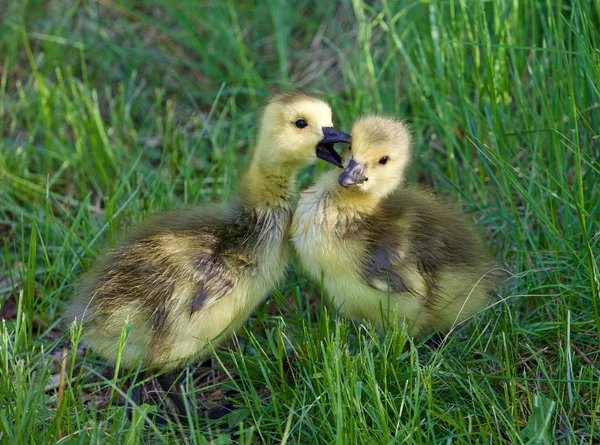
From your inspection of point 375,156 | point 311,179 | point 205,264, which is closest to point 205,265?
point 205,264

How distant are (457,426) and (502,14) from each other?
1727 millimetres

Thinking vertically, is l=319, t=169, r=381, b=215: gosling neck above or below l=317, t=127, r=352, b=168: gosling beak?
below

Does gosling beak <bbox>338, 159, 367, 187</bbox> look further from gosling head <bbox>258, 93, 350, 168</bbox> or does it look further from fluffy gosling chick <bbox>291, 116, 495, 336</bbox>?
gosling head <bbox>258, 93, 350, 168</bbox>

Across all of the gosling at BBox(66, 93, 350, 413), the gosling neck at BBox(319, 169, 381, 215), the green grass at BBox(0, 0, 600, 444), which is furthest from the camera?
the gosling neck at BBox(319, 169, 381, 215)

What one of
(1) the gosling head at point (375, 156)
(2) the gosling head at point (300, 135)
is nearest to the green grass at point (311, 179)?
(1) the gosling head at point (375, 156)

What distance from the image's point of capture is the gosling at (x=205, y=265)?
2559 mm

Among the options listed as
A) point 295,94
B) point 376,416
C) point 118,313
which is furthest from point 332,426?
point 295,94

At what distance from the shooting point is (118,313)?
2551mm

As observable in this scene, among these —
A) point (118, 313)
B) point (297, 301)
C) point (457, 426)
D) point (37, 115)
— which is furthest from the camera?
point (37, 115)

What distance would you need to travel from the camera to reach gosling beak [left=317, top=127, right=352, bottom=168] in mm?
2713

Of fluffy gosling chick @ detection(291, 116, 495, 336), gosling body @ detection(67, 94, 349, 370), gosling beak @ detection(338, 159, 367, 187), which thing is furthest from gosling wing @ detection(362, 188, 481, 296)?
gosling body @ detection(67, 94, 349, 370)

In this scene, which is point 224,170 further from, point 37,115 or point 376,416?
point 376,416

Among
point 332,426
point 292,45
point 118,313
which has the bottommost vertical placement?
point 332,426

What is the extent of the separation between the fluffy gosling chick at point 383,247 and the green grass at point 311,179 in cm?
11
